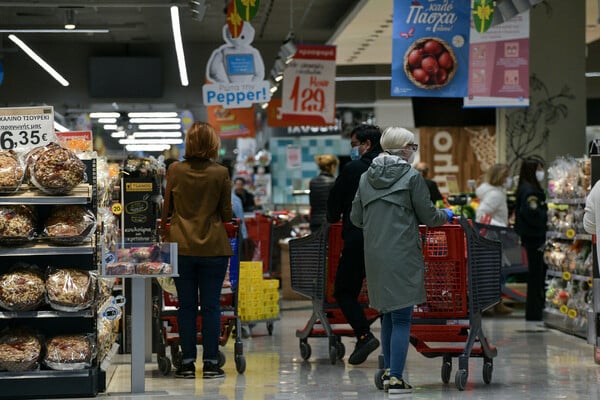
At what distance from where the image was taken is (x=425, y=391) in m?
7.24

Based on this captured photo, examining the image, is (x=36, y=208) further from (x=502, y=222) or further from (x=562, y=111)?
(x=562, y=111)

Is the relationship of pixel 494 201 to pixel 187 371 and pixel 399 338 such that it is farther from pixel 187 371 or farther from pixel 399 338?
pixel 399 338

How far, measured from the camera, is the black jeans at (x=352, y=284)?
8.31m

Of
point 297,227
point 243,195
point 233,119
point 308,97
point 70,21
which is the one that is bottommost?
point 297,227

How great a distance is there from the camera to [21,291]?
6.78 meters

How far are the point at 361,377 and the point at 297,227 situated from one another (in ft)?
30.2

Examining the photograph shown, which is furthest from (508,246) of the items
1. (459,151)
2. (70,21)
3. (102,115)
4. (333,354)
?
(102,115)

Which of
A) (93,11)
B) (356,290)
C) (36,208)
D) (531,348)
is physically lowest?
(531,348)

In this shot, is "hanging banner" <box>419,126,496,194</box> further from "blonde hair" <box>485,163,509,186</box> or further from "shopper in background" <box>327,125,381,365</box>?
"shopper in background" <box>327,125,381,365</box>

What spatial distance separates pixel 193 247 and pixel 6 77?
1838 cm

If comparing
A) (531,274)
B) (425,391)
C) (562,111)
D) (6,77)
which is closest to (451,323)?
(425,391)

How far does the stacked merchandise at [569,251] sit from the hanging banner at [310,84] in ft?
23.8

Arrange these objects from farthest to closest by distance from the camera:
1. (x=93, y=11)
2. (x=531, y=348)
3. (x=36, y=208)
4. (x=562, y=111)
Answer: (x=93, y=11), (x=562, y=111), (x=531, y=348), (x=36, y=208)

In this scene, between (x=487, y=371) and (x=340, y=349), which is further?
(x=340, y=349)
